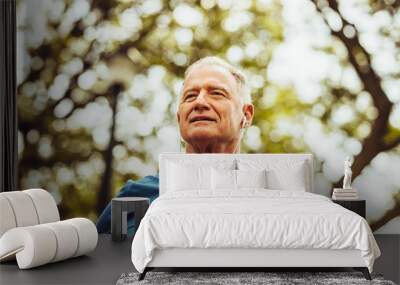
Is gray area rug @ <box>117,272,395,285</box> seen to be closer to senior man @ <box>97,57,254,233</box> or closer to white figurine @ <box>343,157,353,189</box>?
white figurine @ <box>343,157,353,189</box>

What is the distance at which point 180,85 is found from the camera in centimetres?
701

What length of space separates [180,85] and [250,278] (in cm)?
299

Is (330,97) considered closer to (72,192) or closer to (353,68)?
(353,68)

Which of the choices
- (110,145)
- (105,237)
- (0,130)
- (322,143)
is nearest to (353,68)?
(322,143)

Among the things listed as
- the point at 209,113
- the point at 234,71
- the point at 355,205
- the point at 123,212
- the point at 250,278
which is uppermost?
the point at 234,71

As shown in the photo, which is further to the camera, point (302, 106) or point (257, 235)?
point (302, 106)

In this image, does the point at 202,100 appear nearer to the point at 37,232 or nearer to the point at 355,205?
the point at 355,205

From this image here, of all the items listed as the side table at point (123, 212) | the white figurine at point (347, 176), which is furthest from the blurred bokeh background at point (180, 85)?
the side table at point (123, 212)

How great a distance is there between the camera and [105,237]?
21.9 feet

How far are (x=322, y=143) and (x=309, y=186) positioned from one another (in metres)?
0.54

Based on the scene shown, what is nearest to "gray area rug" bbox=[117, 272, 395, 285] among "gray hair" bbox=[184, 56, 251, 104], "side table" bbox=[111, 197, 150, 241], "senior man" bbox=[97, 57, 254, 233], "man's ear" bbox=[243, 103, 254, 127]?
"side table" bbox=[111, 197, 150, 241]

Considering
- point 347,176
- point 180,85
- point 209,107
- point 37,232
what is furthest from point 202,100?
point 37,232

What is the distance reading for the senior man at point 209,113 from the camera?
689 cm

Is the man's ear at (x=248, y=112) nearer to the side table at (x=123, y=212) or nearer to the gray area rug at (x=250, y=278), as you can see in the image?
the side table at (x=123, y=212)
